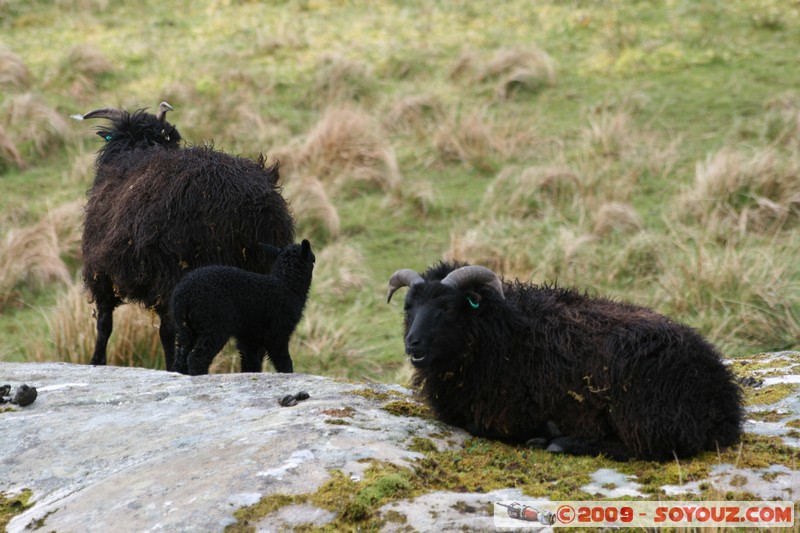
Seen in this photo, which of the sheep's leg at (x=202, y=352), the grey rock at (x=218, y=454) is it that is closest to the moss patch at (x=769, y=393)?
the grey rock at (x=218, y=454)

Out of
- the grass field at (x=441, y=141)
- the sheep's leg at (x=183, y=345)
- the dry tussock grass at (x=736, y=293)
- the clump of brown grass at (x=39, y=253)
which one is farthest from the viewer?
the clump of brown grass at (x=39, y=253)

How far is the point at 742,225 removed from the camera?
11.6 metres

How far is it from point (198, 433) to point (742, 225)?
26.9 feet

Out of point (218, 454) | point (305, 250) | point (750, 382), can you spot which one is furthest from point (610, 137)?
point (218, 454)

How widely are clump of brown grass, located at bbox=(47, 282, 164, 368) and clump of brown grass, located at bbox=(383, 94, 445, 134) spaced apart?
7632 millimetres

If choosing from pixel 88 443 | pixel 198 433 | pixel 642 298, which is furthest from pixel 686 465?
pixel 642 298

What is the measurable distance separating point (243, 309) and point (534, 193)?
7.35 metres

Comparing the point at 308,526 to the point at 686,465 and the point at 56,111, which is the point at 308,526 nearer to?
the point at 686,465

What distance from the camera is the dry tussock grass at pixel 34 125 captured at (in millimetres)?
15766

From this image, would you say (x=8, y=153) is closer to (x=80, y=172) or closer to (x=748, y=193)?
(x=80, y=172)

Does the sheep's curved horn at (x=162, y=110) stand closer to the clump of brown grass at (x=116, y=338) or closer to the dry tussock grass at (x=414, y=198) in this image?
the clump of brown grass at (x=116, y=338)

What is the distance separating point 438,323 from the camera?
5.75 meters

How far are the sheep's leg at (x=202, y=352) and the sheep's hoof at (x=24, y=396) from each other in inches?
41.8

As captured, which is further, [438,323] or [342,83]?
[342,83]
